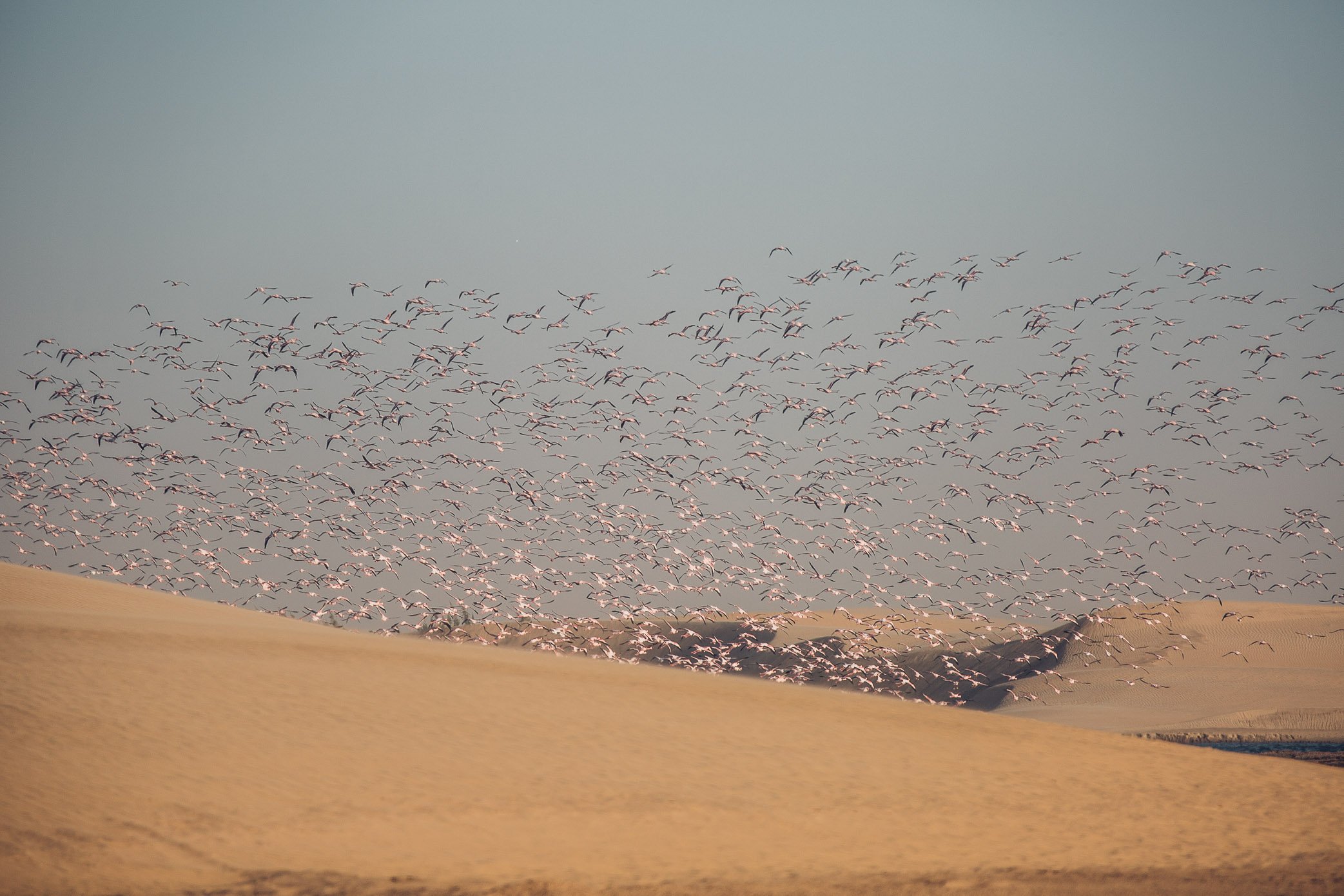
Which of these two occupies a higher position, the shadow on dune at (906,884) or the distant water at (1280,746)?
the distant water at (1280,746)

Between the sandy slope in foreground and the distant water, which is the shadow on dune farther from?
the distant water

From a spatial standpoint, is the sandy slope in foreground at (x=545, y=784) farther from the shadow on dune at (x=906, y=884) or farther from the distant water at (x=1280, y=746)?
the distant water at (x=1280, y=746)

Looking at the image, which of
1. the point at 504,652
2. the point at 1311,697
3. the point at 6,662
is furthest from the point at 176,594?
the point at 1311,697

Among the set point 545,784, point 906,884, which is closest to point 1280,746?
point 906,884

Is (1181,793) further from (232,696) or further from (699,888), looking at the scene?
(232,696)

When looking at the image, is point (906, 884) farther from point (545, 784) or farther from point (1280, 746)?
point (1280, 746)

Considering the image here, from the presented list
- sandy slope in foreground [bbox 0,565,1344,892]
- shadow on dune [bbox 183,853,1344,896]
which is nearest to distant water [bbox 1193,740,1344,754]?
sandy slope in foreground [bbox 0,565,1344,892]

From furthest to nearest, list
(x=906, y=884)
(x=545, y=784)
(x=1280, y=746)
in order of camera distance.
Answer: (x=1280, y=746) → (x=545, y=784) → (x=906, y=884)

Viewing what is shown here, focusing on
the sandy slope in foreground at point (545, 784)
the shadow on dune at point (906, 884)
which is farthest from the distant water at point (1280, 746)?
the shadow on dune at point (906, 884)

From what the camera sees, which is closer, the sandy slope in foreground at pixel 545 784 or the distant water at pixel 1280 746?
the sandy slope in foreground at pixel 545 784

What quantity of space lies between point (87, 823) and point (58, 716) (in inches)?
118

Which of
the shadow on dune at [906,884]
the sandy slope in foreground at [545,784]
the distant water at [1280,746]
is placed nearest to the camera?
the shadow on dune at [906,884]

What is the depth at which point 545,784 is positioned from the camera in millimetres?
12352

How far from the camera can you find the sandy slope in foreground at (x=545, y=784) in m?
9.89
